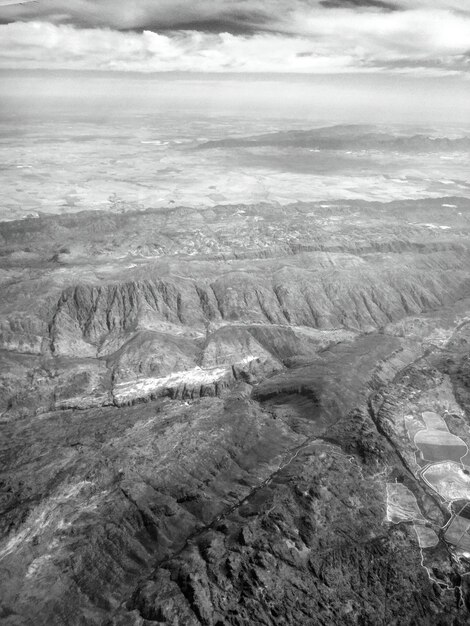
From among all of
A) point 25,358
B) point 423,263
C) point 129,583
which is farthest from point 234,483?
point 423,263

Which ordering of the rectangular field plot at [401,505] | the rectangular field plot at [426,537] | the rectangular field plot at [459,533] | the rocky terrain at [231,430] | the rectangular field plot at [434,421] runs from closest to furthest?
the rocky terrain at [231,430] < the rectangular field plot at [426,537] < the rectangular field plot at [459,533] < the rectangular field plot at [401,505] < the rectangular field plot at [434,421]

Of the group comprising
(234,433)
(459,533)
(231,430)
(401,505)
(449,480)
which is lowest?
(449,480)

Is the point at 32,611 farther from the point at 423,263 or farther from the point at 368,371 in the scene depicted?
the point at 423,263

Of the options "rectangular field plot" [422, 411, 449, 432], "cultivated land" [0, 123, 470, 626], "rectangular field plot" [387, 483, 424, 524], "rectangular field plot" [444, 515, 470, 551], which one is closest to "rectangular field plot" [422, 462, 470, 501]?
"cultivated land" [0, 123, 470, 626]

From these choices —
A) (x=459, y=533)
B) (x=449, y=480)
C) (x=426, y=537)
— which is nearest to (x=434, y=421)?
(x=449, y=480)

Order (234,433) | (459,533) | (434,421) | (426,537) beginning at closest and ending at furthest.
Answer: (426,537)
(459,533)
(234,433)
(434,421)

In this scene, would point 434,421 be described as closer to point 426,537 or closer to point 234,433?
point 426,537

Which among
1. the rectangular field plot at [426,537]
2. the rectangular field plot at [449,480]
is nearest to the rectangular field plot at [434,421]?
the rectangular field plot at [449,480]

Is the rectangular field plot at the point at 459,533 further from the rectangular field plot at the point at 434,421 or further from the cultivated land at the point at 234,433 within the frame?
the rectangular field plot at the point at 434,421
